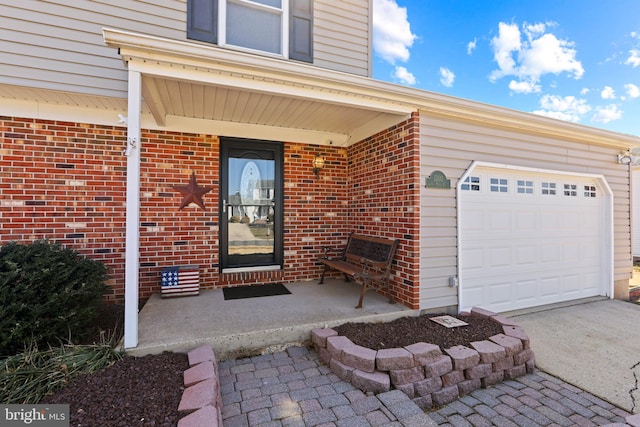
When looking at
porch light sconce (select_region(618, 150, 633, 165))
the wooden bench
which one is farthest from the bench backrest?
porch light sconce (select_region(618, 150, 633, 165))

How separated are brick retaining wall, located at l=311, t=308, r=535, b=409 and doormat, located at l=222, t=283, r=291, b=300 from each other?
1510 millimetres

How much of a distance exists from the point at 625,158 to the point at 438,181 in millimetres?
4223

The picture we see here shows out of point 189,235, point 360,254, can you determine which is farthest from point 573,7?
point 189,235

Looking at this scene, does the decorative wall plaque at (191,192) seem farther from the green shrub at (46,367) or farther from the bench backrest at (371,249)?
the bench backrest at (371,249)

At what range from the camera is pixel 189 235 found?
169 inches

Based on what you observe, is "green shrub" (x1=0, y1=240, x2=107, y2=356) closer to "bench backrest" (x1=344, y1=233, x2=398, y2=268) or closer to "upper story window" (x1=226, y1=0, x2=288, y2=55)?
"bench backrest" (x1=344, y1=233, x2=398, y2=268)

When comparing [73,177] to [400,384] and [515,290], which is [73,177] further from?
[515,290]

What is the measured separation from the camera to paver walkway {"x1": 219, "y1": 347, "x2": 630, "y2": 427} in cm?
203

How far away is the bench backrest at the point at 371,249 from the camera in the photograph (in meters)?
3.85

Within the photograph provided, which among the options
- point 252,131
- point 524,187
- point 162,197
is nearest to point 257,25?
point 252,131

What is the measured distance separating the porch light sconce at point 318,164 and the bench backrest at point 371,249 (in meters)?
1.25

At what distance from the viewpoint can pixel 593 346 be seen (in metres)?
3.29

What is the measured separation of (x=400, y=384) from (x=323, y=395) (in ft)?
2.11

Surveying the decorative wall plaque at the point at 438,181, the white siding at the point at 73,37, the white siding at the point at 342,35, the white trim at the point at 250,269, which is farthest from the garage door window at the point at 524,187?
the white siding at the point at 73,37
